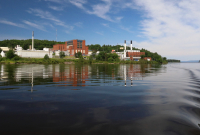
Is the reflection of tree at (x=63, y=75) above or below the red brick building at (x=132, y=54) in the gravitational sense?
below

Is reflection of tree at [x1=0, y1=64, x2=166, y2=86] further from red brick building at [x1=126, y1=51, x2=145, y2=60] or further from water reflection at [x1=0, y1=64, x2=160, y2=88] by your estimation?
red brick building at [x1=126, y1=51, x2=145, y2=60]

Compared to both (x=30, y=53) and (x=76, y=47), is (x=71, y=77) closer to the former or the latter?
(x=30, y=53)

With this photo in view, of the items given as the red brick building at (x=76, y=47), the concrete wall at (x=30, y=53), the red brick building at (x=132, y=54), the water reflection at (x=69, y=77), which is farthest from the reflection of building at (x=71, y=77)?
the red brick building at (x=132, y=54)

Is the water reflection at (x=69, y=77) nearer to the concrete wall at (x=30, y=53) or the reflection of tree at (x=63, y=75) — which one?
the reflection of tree at (x=63, y=75)

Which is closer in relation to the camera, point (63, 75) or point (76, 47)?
point (63, 75)

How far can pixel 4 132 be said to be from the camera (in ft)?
14.2

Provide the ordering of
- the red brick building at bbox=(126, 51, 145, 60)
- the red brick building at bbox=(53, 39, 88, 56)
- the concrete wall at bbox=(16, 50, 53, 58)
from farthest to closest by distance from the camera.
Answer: the red brick building at bbox=(126, 51, 145, 60) → the red brick building at bbox=(53, 39, 88, 56) → the concrete wall at bbox=(16, 50, 53, 58)

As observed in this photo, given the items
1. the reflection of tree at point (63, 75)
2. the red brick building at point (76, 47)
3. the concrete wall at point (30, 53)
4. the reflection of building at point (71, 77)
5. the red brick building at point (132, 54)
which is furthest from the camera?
the red brick building at point (132, 54)

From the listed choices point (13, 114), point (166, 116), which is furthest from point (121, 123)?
point (13, 114)

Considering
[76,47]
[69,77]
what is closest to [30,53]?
[76,47]

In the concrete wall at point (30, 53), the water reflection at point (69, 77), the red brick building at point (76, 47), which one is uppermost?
the red brick building at point (76, 47)

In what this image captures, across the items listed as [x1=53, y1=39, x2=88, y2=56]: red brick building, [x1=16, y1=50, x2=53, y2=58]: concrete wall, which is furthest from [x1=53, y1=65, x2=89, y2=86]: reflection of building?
[x1=53, y1=39, x2=88, y2=56]: red brick building

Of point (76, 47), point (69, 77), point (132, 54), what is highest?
point (76, 47)

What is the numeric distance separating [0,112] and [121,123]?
15.7 feet
